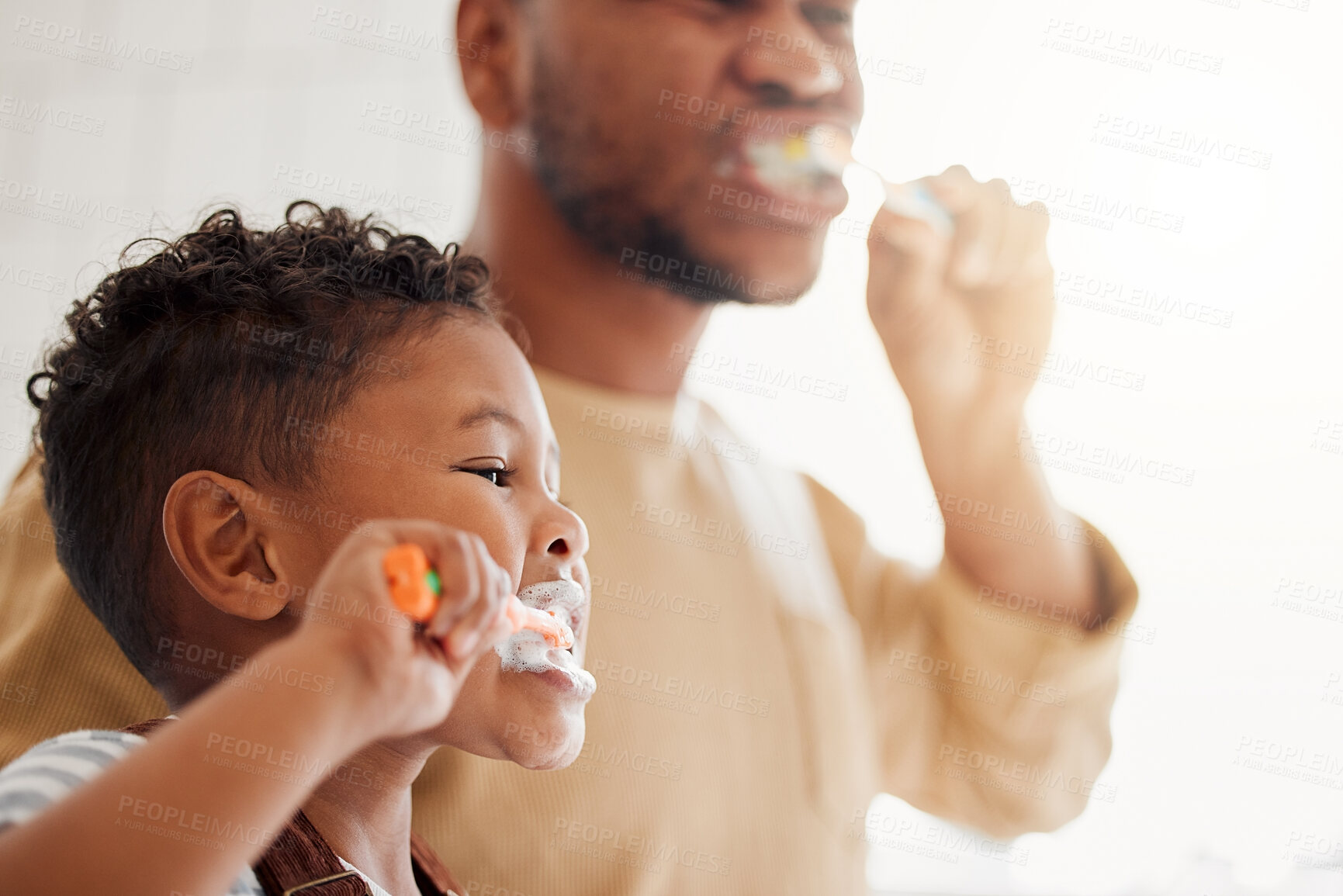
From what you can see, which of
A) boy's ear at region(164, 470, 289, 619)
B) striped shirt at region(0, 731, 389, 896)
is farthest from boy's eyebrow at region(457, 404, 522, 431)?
striped shirt at region(0, 731, 389, 896)

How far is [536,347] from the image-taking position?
863 millimetres

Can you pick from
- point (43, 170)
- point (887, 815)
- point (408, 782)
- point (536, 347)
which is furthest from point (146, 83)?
point (887, 815)

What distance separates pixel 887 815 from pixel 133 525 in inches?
28.3

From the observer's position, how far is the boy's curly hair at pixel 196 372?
0.57 m

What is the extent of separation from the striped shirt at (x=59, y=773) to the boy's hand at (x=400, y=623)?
10cm

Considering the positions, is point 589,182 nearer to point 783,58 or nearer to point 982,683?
point 783,58

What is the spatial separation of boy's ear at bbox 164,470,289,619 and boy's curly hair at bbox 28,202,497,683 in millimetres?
17

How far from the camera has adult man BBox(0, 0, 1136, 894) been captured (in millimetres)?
789

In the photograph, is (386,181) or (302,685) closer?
(302,685)

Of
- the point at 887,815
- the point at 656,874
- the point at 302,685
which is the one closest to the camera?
the point at 302,685

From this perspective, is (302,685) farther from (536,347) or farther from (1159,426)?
(1159,426)

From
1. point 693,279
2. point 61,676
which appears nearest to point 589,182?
point 693,279

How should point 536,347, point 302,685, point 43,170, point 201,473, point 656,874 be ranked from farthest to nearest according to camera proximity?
point 43,170
point 536,347
point 656,874
point 201,473
point 302,685

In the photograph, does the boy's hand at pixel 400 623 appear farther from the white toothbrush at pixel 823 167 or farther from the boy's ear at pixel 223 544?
the white toothbrush at pixel 823 167
